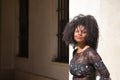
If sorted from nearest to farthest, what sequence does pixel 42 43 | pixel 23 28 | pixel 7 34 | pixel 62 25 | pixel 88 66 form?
pixel 88 66 → pixel 62 25 → pixel 42 43 → pixel 23 28 → pixel 7 34

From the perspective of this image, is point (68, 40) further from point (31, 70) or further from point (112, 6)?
point (31, 70)

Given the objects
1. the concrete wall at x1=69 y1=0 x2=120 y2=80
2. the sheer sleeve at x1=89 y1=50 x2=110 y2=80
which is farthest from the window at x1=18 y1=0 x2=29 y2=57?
the sheer sleeve at x1=89 y1=50 x2=110 y2=80

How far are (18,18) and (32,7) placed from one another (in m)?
1.59

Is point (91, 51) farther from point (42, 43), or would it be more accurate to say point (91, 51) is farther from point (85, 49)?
A: point (42, 43)

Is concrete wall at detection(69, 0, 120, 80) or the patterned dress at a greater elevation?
concrete wall at detection(69, 0, 120, 80)

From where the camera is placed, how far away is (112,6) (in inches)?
178

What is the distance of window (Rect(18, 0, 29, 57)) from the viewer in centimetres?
1234

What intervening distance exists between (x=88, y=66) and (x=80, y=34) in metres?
0.40

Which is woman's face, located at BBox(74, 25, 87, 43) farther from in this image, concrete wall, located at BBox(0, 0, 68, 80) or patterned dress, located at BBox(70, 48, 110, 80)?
concrete wall, located at BBox(0, 0, 68, 80)

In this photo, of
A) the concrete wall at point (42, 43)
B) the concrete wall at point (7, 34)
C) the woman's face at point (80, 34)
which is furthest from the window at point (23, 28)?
the woman's face at point (80, 34)

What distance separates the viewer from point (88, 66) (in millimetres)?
4113

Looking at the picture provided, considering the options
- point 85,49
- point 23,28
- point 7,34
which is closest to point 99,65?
point 85,49

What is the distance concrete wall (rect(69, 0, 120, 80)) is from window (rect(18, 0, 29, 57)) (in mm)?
7934

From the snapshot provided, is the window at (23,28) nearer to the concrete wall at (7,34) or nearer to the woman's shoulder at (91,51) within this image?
the concrete wall at (7,34)
